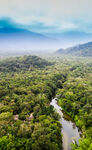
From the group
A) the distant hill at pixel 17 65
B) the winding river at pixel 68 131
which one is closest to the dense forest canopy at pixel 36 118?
the winding river at pixel 68 131

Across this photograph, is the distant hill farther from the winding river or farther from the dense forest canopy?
the winding river

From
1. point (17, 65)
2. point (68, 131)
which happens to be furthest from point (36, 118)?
point (17, 65)

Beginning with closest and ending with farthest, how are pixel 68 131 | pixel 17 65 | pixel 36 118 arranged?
1. pixel 68 131
2. pixel 36 118
3. pixel 17 65

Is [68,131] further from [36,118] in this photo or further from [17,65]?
[17,65]

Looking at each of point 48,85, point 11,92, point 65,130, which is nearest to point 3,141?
point 65,130

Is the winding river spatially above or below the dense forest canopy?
below

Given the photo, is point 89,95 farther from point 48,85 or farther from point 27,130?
point 27,130

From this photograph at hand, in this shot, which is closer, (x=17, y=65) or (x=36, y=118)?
(x=36, y=118)

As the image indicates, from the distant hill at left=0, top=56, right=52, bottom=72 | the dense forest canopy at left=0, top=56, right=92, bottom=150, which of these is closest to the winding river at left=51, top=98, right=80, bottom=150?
the dense forest canopy at left=0, top=56, right=92, bottom=150

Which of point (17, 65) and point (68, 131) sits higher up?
point (17, 65)

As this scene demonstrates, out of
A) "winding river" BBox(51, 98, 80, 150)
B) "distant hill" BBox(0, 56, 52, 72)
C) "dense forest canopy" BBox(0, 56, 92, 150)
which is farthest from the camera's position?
"distant hill" BBox(0, 56, 52, 72)

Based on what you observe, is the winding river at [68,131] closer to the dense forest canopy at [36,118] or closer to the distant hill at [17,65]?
the dense forest canopy at [36,118]
